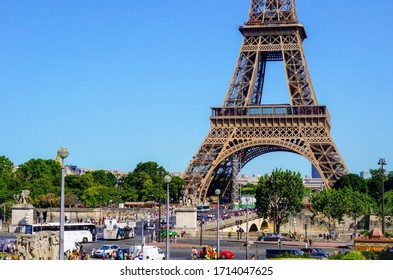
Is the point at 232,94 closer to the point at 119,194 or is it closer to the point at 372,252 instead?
the point at 119,194

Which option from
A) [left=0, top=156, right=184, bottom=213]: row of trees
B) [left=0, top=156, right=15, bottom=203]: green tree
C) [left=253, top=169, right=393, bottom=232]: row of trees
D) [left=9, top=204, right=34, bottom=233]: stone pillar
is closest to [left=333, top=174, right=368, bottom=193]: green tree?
[left=253, top=169, right=393, bottom=232]: row of trees

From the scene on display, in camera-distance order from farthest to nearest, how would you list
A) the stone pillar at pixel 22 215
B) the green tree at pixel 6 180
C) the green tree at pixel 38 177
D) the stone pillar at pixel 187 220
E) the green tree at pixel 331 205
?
1. the green tree at pixel 38 177
2. the green tree at pixel 6 180
3. the green tree at pixel 331 205
4. the stone pillar at pixel 187 220
5. the stone pillar at pixel 22 215

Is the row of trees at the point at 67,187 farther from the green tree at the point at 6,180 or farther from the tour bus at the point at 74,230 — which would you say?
the tour bus at the point at 74,230

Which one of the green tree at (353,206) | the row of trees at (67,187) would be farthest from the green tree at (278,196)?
the row of trees at (67,187)

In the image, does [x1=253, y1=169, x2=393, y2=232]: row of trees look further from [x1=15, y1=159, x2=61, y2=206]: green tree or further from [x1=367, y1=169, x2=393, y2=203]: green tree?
[x1=15, y1=159, x2=61, y2=206]: green tree

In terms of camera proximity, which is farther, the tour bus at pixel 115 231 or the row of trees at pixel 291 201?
the row of trees at pixel 291 201

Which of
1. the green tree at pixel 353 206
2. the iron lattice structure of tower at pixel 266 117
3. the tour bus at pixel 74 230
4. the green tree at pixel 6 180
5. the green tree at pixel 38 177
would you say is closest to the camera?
the tour bus at pixel 74 230

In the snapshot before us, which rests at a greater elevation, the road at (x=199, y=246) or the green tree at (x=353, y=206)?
the green tree at (x=353, y=206)

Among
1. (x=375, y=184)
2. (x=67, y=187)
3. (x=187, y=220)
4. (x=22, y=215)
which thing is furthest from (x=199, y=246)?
(x=67, y=187)
